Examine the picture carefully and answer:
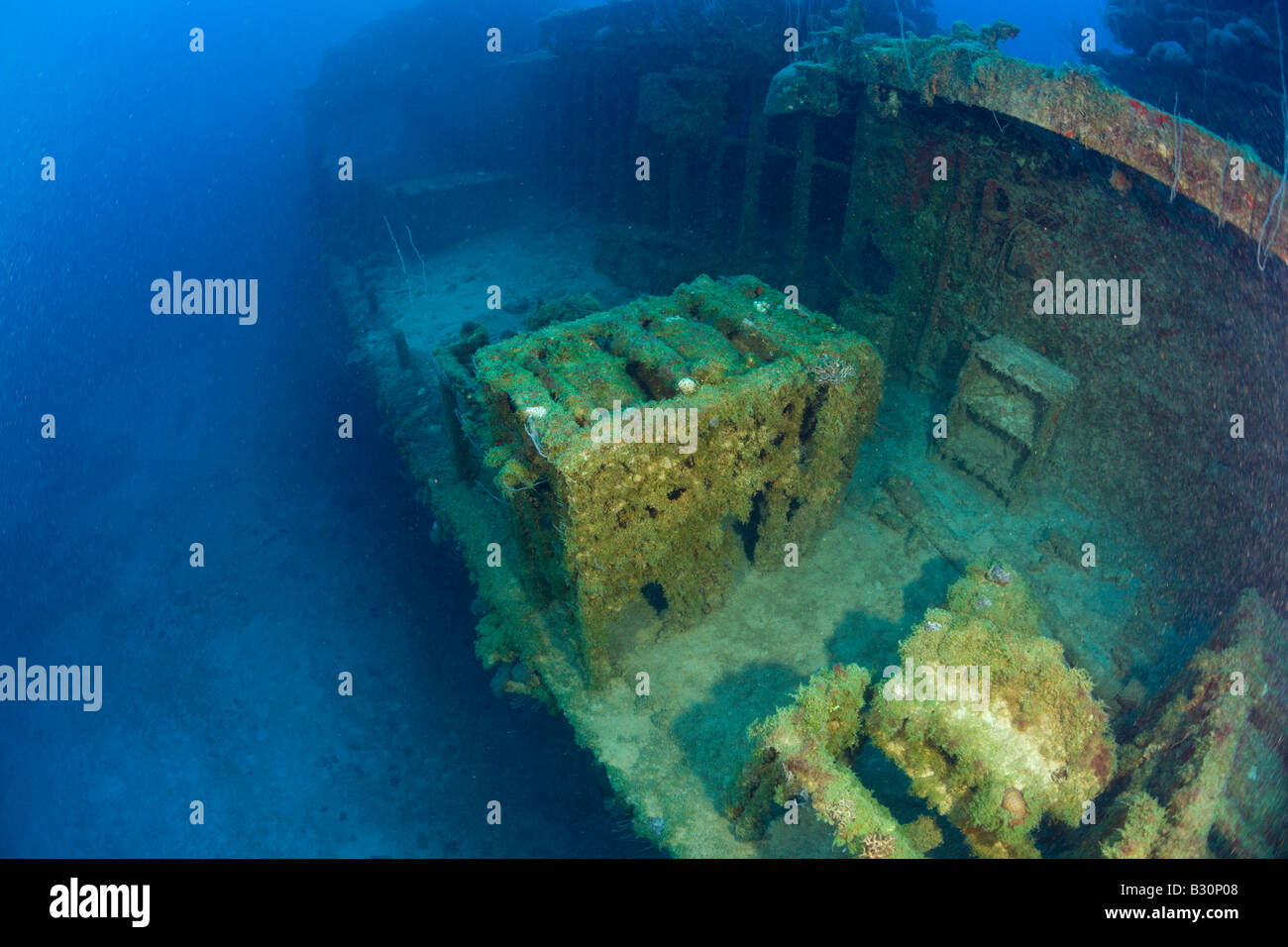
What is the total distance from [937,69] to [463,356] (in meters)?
9.02

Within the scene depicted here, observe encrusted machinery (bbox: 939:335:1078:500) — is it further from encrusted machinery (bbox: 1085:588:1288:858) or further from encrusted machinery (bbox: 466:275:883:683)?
encrusted machinery (bbox: 1085:588:1288:858)

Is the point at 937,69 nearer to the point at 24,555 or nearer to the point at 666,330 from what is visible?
→ the point at 666,330

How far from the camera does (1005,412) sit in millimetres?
11703

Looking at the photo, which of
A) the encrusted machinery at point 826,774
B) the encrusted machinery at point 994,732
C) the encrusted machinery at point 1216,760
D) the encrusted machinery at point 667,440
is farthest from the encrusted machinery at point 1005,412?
the encrusted machinery at point 826,774

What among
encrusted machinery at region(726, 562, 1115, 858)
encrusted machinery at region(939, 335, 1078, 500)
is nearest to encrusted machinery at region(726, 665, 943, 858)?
encrusted machinery at region(726, 562, 1115, 858)

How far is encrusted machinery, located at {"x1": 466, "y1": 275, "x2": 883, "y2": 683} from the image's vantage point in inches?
315

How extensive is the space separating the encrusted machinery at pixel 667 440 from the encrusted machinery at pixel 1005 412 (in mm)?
→ 3043

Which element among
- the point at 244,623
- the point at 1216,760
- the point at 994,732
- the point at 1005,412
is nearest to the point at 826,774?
the point at 994,732

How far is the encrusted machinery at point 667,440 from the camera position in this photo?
26.3ft

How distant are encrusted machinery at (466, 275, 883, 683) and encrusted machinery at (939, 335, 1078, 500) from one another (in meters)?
3.04

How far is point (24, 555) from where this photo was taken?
17906 mm

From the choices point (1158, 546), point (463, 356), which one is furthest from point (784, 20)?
point (1158, 546)

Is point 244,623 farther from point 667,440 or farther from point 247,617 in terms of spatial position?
point 667,440

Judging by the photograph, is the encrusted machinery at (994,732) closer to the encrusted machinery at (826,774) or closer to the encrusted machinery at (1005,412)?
the encrusted machinery at (826,774)
